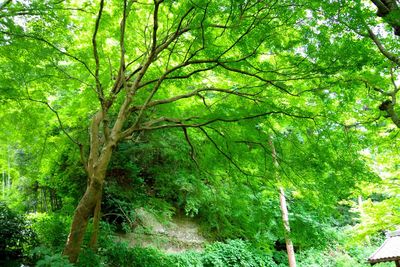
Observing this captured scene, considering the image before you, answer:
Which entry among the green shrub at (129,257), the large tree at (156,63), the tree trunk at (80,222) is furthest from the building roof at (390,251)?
the tree trunk at (80,222)

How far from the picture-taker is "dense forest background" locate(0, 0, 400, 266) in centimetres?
432

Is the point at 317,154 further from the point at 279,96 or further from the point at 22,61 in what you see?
the point at 22,61

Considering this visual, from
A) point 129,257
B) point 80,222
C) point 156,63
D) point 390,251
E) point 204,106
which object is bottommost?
point 390,251

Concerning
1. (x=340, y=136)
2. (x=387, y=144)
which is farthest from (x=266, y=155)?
(x=387, y=144)

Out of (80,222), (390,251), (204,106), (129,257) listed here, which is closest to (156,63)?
(204,106)

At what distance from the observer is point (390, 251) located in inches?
343

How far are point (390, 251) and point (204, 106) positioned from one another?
6.86m

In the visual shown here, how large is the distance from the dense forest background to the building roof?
1.56m

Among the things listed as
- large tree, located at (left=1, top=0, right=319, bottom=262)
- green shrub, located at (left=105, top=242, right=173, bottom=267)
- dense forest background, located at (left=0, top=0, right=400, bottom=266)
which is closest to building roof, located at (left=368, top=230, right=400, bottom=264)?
dense forest background, located at (left=0, top=0, right=400, bottom=266)

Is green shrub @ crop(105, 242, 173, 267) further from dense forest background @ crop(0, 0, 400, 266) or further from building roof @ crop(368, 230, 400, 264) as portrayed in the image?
building roof @ crop(368, 230, 400, 264)

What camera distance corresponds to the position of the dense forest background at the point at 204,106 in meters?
4.32

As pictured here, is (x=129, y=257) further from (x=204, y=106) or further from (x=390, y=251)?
(x=390, y=251)

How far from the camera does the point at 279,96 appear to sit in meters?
5.16

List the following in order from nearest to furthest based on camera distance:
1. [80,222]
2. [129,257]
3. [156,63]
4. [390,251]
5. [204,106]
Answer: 1. [80,222]
2. [204,106]
3. [156,63]
4. [129,257]
5. [390,251]
